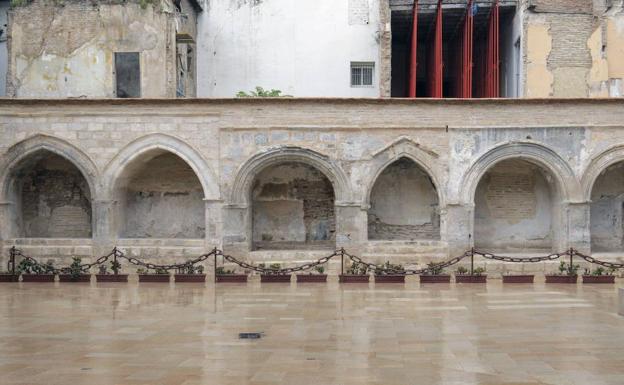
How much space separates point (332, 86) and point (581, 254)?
12309mm

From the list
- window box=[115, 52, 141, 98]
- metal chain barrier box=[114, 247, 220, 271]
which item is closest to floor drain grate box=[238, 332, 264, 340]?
metal chain barrier box=[114, 247, 220, 271]

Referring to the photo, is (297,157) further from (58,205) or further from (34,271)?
(58,205)

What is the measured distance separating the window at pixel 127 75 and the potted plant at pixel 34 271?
25.3 feet

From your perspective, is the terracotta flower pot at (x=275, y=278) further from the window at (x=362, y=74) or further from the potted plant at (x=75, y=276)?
the window at (x=362, y=74)

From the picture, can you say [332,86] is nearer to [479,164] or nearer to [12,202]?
[479,164]

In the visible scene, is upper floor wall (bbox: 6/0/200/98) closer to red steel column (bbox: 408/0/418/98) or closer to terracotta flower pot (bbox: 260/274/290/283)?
red steel column (bbox: 408/0/418/98)

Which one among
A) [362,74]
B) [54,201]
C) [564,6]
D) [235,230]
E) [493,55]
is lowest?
[235,230]

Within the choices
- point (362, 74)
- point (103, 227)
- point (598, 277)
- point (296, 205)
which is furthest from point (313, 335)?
point (362, 74)

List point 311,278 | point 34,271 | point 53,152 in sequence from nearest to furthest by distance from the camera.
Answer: point 311,278 < point 34,271 < point 53,152

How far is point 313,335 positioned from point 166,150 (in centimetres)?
889

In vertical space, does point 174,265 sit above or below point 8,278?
above

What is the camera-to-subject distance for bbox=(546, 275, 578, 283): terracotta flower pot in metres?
14.6

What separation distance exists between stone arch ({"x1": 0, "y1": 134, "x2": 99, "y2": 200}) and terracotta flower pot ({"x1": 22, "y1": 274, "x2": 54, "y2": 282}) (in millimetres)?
2477

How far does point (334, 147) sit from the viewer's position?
54.2 ft
